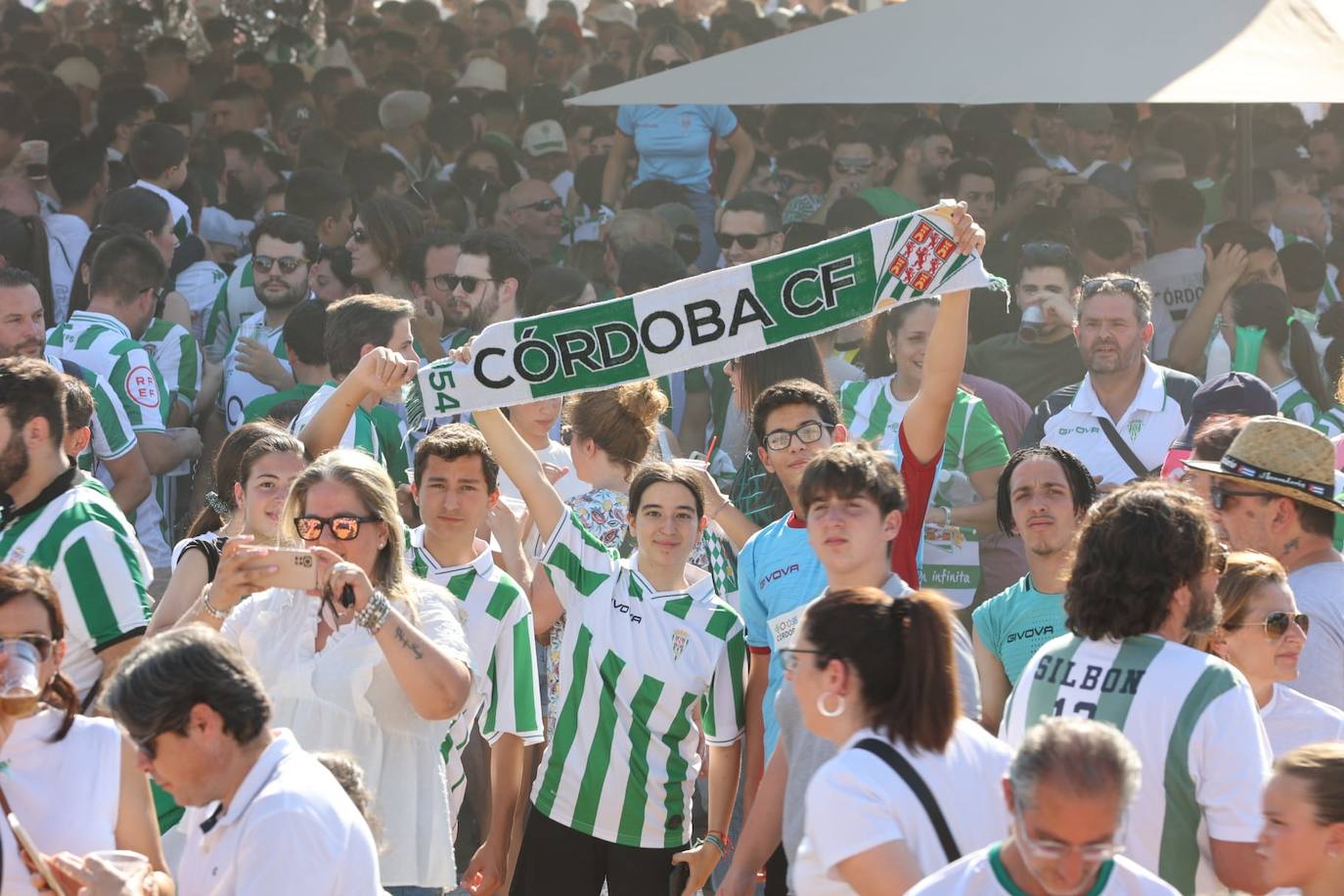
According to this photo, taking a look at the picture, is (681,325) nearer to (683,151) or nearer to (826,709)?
(826,709)

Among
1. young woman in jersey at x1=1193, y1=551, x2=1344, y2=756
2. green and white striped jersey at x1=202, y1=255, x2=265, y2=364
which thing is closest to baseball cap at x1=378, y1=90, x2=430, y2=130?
green and white striped jersey at x1=202, y1=255, x2=265, y2=364

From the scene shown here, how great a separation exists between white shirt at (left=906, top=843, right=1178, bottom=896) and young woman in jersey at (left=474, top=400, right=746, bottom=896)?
7.38ft

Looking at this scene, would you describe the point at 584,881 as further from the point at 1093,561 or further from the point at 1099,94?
the point at 1099,94

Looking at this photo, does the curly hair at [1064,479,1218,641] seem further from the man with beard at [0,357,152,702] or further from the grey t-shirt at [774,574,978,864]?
the man with beard at [0,357,152,702]

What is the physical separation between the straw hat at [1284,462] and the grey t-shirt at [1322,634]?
188mm

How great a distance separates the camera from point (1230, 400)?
234 inches

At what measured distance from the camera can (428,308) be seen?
27.8 feet

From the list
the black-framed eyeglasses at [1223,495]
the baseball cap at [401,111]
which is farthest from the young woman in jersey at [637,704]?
the baseball cap at [401,111]

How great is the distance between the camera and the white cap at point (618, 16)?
13.8m

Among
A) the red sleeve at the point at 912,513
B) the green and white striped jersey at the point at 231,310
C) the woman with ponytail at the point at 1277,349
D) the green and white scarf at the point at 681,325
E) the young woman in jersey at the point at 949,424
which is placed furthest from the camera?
the green and white striped jersey at the point at 231,310

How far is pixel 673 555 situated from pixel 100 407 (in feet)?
9.03

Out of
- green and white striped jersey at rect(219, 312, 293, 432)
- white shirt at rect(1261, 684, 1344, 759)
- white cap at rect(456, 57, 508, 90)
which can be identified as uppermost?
white cap at rect(456, 57, 508, 90)

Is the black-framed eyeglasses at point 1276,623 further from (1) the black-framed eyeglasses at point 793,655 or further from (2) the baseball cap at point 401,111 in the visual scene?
(2) the baseball cap at point 401,111

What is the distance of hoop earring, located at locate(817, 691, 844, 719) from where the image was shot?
123 inches
